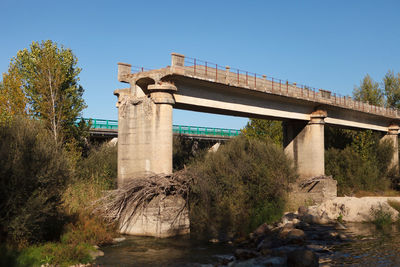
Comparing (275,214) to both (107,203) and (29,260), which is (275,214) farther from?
(29,260)

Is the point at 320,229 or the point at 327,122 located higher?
the point at 327,122

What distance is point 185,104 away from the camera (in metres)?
21.0

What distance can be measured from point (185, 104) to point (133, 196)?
5452 mm

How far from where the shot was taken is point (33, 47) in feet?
103

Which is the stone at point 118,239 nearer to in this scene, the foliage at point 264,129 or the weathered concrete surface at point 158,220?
the weathered concrete surface at point 158,220

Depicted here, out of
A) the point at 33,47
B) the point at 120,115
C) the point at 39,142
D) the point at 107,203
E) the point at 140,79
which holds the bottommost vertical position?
the point at 107,203

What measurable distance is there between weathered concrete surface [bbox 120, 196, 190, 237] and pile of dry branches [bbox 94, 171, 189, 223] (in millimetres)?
234

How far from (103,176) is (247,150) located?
9248mm

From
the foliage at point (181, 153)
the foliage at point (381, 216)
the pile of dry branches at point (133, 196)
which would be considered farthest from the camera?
the foliage at point (181, 153)

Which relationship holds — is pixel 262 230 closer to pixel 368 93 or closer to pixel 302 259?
pixel 302 259

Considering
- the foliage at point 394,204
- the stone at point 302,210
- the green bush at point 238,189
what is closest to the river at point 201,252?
the green bush at point 238,189

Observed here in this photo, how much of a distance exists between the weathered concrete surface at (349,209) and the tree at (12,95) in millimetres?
19783

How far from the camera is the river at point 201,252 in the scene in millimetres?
13914

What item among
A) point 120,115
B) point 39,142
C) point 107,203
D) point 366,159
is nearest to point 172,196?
point 107,203
